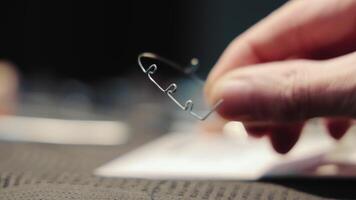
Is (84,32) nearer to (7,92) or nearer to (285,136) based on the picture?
(7,92)

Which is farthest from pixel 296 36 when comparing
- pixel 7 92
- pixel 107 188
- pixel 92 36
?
pixel 92 36

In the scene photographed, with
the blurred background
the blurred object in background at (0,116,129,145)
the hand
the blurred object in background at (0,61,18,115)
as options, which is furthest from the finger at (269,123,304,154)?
the blurred background

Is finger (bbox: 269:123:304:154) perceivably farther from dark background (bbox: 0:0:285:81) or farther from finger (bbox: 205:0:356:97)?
dark background (bbox: 0:0:285:81)

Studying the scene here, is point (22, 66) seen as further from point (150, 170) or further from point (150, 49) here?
point (150, 170)

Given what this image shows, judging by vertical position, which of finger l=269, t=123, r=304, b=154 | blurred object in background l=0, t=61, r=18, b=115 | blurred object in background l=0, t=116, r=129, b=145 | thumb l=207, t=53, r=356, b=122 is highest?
blurred object in background l=0, t=61, r=18, b=115

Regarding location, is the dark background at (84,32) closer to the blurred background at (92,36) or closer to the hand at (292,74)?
the blurred background at (92,36)

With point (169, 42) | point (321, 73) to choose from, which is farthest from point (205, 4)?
point (321, 73)

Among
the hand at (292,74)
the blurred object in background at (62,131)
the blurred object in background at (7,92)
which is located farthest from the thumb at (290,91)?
the blurred object in background at (7,92)
